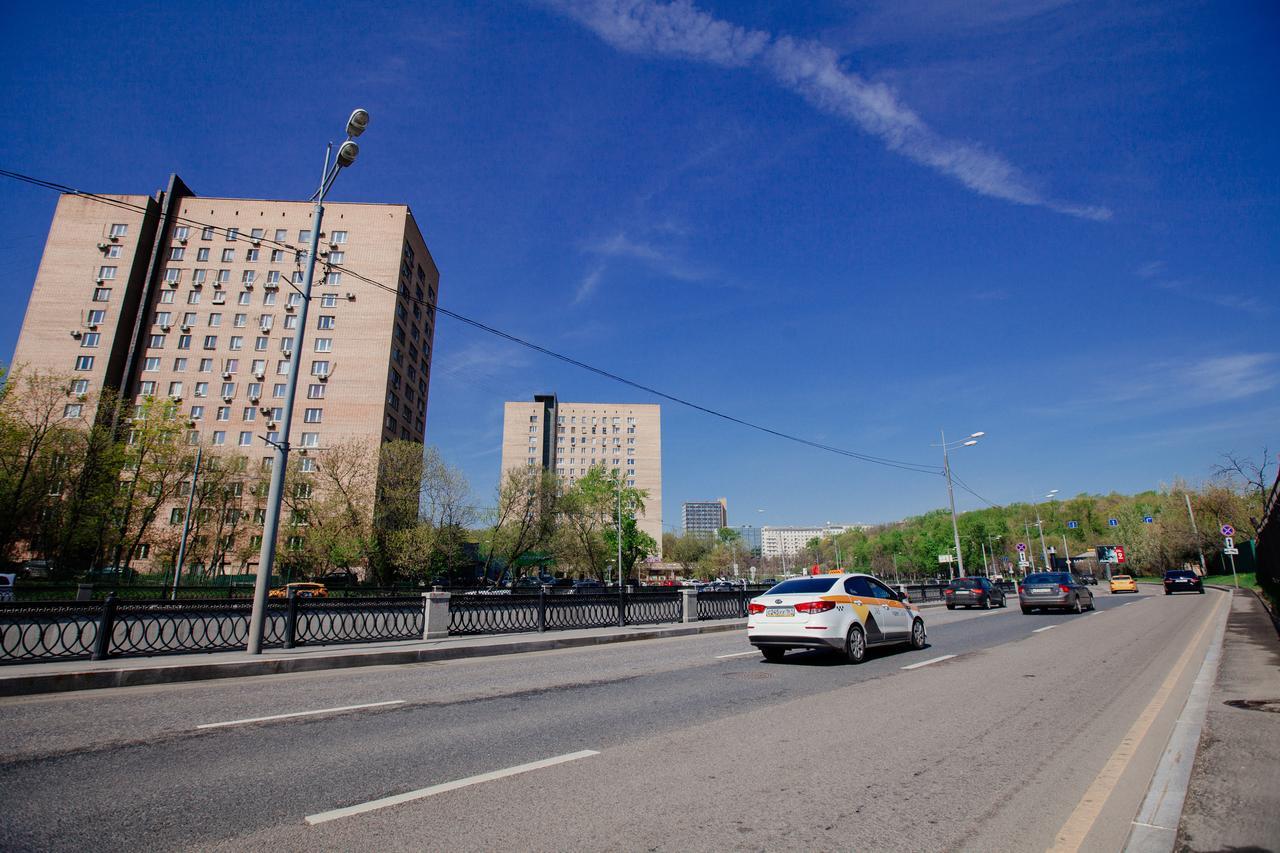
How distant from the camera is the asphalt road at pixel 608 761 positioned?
350cm

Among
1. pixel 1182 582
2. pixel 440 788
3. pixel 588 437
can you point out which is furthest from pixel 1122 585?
pixel 588 437

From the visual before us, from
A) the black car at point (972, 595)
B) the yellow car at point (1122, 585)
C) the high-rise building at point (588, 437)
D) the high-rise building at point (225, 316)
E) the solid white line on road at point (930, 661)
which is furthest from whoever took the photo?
the high-rise building at point (588, 437)

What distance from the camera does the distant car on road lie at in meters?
22.5

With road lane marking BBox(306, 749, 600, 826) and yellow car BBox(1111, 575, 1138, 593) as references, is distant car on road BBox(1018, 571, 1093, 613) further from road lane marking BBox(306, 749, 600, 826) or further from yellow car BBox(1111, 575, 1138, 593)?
A: yellow car BBox(1111, 575, 1138, 593)

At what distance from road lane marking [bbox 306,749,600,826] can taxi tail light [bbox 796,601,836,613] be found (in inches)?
Answer: 235

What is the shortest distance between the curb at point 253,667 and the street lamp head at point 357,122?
1034 centimetres

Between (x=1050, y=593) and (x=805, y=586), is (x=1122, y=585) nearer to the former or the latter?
(x=1050, y=593)

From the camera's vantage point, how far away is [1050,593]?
22656mm

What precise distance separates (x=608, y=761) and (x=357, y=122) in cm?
1282

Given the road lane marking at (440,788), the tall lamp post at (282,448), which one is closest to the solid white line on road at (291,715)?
the road lane marking at (440,788)

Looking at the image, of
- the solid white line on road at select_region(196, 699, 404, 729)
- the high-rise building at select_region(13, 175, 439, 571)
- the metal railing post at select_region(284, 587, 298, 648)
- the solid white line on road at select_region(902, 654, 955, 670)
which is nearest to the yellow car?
the solid white line on road at select_region(902, 654, 955, 670)

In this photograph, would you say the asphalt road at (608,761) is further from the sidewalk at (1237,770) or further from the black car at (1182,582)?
the black car at (1182,582)

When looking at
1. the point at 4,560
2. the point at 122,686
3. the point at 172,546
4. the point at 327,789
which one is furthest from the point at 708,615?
the point at 172,546

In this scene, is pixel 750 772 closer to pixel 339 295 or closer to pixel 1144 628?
pixel 1144 628
